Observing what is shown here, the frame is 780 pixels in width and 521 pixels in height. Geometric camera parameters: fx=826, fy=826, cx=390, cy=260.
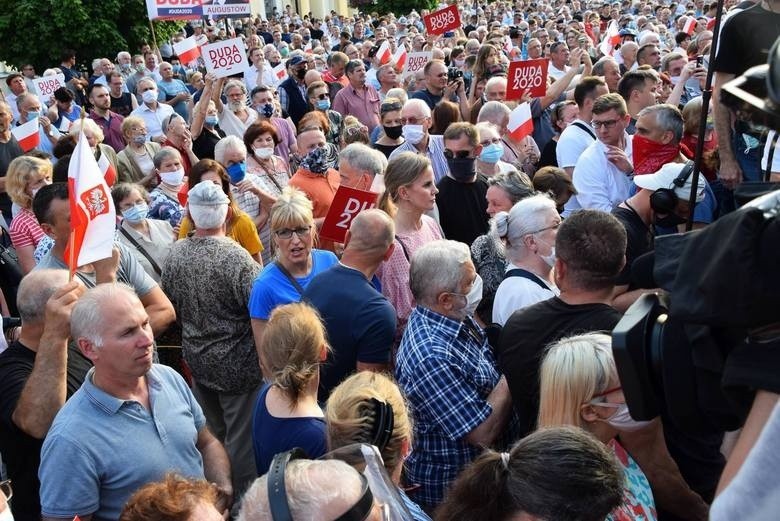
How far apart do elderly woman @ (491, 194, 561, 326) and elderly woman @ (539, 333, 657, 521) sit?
1.20m

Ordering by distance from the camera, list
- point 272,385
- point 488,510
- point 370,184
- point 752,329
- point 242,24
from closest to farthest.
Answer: point 752,329 → point 488,510 → point 272,385 → point 370,184 → point 242,24

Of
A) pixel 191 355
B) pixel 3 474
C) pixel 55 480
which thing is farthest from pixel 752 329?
pixel 191 355

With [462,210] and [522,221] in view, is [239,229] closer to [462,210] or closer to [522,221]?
[462,210]

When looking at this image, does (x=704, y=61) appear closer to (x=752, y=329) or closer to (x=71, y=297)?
(x=71, y=297)

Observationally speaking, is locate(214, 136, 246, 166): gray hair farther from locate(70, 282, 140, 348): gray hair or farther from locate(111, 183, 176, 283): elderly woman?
locate(70, 282, 140, 348): gray hair

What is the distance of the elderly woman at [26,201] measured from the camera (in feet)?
19.0

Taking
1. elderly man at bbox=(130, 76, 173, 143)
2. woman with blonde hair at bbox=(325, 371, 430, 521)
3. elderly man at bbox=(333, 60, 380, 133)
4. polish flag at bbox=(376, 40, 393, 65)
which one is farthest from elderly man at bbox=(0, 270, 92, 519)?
polish flag at bbox=(376, 40, 393, 65)

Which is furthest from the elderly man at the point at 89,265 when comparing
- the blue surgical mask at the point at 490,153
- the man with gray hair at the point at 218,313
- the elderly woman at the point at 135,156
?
the elderly woman at the point at 135,156

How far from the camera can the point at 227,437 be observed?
4688 mm

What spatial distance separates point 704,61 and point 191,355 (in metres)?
7.59

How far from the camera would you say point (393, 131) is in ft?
23.9

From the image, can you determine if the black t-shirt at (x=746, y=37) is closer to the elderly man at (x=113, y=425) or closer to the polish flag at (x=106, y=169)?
the elderly man at (x=113, y=425)

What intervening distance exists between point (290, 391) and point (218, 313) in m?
1.56

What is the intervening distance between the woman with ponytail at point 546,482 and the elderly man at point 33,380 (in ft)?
5.78
